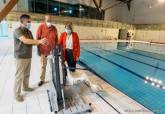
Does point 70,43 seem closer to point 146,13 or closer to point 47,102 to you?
point 47,102

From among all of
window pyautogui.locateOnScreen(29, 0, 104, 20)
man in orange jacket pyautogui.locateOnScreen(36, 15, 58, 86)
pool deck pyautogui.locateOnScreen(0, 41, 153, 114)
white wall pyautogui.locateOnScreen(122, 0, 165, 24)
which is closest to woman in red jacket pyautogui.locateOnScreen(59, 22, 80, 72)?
man in orange jacket pyautogui.locateOnScreen(36, 15, 58, 86)

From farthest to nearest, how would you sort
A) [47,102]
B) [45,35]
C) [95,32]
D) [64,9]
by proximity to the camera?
[95,32]
[64,9]
[45,35]
[47,102]

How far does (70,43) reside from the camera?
315cm

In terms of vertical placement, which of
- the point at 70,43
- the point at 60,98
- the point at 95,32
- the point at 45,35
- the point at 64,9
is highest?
the point at 64,9

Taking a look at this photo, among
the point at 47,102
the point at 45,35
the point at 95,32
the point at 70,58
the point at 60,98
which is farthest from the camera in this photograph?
the point at 95,32

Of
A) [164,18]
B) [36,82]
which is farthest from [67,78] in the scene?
[164,18]

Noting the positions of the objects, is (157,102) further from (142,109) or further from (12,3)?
(12,3)

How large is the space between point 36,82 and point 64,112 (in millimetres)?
1392

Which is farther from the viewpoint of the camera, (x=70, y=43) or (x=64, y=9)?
(x=64, y=9)

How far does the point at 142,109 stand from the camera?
243cm

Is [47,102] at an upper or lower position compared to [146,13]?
lower

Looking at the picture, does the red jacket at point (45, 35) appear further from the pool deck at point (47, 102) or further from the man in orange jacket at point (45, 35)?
the pool deck at point (47, 102)

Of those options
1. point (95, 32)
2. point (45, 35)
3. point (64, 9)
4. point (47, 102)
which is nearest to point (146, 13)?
point (95, 32)

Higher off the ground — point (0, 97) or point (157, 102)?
point (0, 97)
